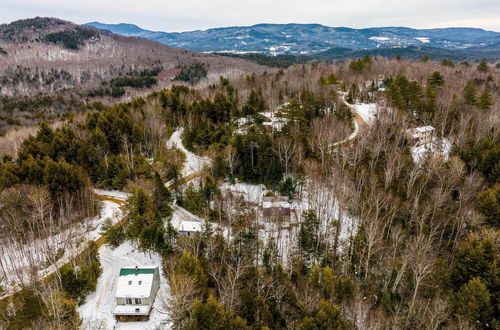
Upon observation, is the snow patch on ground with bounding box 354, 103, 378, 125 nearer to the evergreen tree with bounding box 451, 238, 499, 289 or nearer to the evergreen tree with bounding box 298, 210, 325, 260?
the evergreen tree with bounding box 298, 210, 325, 260

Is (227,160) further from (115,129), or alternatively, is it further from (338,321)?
(338,321)

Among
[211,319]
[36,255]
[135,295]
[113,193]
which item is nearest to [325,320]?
[211,319]

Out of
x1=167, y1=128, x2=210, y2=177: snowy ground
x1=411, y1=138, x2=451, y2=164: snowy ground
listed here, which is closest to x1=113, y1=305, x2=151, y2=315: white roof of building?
x1=167, y1=128, x2=210, y2=177: snowy ground

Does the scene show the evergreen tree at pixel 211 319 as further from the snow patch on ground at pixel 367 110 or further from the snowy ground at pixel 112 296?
the snow patch on ground at pixel 367 110

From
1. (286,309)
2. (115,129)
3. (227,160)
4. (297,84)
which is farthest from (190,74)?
(286,309)

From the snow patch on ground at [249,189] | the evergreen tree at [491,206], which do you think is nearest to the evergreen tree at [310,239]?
the snow patch on ground at [249,189]

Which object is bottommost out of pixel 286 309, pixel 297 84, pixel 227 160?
pixel 286 309

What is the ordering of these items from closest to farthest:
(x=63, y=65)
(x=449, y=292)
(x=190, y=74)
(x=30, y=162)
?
(x=449, y=292) < (x=30, y=162) < (x=190, y=74) < (x=63, y=65)

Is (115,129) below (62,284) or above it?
above

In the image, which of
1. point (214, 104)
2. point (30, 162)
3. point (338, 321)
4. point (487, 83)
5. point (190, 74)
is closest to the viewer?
point (338, 321)
